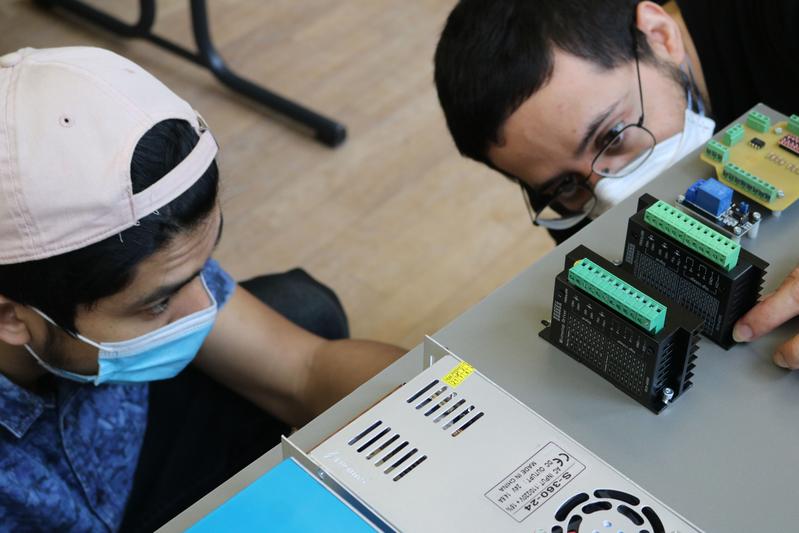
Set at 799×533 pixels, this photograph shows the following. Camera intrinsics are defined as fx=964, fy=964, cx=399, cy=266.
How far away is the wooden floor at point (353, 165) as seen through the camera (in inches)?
84.4

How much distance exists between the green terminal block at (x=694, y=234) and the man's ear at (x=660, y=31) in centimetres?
56

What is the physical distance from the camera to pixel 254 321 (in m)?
1.34

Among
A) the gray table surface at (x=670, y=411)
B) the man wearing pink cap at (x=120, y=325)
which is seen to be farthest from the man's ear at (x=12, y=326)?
the gray table surface at (x=670, y=411)

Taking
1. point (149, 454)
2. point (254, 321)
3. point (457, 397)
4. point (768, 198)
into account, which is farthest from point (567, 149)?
point (149, 454)

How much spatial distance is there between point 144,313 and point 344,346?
0.35 m

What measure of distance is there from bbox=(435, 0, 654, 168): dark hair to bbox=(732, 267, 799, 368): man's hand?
0.51m

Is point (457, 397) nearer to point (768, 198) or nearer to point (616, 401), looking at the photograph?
point (616, 401)

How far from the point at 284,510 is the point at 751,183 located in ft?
1.77

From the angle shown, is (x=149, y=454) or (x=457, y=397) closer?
(x=457, y=397)

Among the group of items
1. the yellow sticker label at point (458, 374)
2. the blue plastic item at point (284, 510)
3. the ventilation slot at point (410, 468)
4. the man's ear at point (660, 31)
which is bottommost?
the man's ear at point (660, 31)

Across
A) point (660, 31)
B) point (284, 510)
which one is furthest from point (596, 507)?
point (660, 31)

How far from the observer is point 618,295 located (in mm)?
746

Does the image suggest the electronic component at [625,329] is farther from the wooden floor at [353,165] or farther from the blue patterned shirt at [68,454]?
the wooden floor at [353,165]

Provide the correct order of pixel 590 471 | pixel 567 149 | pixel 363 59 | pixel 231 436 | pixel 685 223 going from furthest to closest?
pixel 363 59
pixel 231 436
pixel 567 149
pixel 685 223
pixel 590 471
